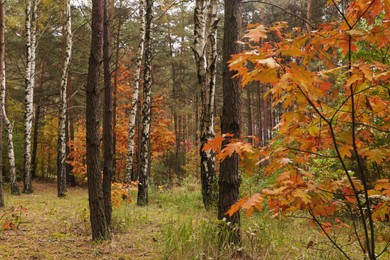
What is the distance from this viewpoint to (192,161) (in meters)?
25.6

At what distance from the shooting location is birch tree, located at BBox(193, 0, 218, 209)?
770 centimetres

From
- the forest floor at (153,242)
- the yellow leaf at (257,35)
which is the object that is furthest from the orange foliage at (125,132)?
the yellow leaf at (257,35)

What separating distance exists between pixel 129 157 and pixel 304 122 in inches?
390

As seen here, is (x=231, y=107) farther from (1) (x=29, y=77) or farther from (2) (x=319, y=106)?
(1) (x=29, y=77)

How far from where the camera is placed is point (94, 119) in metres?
4.56

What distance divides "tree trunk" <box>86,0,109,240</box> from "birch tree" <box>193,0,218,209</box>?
3404 millimetres

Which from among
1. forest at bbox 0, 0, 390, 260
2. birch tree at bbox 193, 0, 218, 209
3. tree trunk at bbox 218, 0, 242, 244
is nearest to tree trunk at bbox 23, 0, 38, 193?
forest at bbox 0, 0, 390, 260

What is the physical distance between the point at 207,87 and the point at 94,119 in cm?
360

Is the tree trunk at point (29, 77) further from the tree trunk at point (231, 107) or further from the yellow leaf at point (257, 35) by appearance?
the yellow leaf at point (257, 35)

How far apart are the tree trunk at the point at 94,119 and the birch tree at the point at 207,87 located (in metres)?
3.40

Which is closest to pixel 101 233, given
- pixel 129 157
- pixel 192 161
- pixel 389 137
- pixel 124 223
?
pixel 124 223

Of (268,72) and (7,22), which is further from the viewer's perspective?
(7,22)

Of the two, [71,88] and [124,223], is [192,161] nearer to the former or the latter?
[71,88]

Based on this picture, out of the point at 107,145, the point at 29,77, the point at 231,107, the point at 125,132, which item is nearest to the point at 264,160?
the point at 231,107
